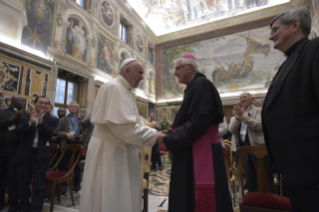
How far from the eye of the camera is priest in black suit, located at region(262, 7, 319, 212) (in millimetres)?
1079

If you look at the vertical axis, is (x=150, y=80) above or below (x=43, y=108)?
above

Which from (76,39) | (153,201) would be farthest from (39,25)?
(153,201)

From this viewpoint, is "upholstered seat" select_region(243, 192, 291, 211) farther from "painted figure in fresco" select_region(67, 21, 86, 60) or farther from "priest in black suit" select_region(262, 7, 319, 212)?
"painted figure in fresco" select_region(67, 21, 86, 60)

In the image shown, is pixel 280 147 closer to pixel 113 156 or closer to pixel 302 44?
pixel 302 44

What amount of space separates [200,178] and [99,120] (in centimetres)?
106

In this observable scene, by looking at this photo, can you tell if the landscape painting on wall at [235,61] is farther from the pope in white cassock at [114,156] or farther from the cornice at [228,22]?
the pope in white cassock at [114,156]

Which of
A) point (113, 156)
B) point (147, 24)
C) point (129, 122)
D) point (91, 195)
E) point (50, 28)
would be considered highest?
point (147, 24)

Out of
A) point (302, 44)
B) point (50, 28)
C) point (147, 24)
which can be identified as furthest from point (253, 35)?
point (302, 44)

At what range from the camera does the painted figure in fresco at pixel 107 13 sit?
10029mm

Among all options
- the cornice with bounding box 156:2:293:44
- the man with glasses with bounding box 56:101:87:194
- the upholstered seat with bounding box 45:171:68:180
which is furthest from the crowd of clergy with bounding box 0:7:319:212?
the cornice with bounding box 156:2:293:44

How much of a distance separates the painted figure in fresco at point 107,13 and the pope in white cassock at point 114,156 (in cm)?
961

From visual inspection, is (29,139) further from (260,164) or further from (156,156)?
(156,156)

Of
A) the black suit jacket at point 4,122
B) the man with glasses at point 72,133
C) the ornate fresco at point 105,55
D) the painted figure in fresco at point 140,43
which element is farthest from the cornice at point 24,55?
the painted figure in fresco at point 140,43

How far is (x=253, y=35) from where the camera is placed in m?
13.3
